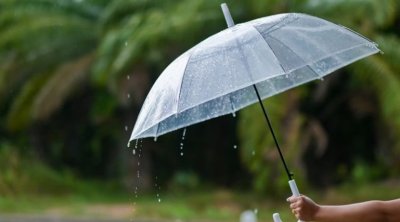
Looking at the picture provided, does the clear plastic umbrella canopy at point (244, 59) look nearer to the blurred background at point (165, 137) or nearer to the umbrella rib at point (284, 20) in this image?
the umbrella rib at point (284, 20)

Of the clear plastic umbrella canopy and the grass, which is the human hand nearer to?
the clear plastic umbrella canopy

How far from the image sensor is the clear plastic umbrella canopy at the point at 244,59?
14.5 ft

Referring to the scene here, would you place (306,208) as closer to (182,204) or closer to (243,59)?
(243,59)

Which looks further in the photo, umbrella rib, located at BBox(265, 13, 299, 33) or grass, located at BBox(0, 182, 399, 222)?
grass, located at BBox(0, 182, 399, 222)

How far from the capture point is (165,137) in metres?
19.5

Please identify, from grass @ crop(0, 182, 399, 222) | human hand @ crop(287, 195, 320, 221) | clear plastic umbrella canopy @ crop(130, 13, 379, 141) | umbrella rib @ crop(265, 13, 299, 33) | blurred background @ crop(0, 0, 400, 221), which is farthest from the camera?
blurred background @ crop(0, 0, 400, 221)

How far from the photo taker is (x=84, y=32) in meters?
18.1

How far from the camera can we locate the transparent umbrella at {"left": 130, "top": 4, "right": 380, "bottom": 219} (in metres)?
4.41

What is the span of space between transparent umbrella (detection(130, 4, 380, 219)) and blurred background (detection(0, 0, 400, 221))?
942 cm

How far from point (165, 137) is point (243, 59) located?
15.1 meters

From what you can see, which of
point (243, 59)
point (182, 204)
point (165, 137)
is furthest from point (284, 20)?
point (165, 137)

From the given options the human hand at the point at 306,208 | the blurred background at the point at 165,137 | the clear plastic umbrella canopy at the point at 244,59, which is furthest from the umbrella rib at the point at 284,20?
the blurred background at the point at 165,137

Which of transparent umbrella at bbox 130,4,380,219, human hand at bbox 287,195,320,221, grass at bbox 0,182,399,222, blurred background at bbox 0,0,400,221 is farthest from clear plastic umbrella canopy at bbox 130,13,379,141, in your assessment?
blurred background at bbox 0,0,400,221

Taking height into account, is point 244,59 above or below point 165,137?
below
